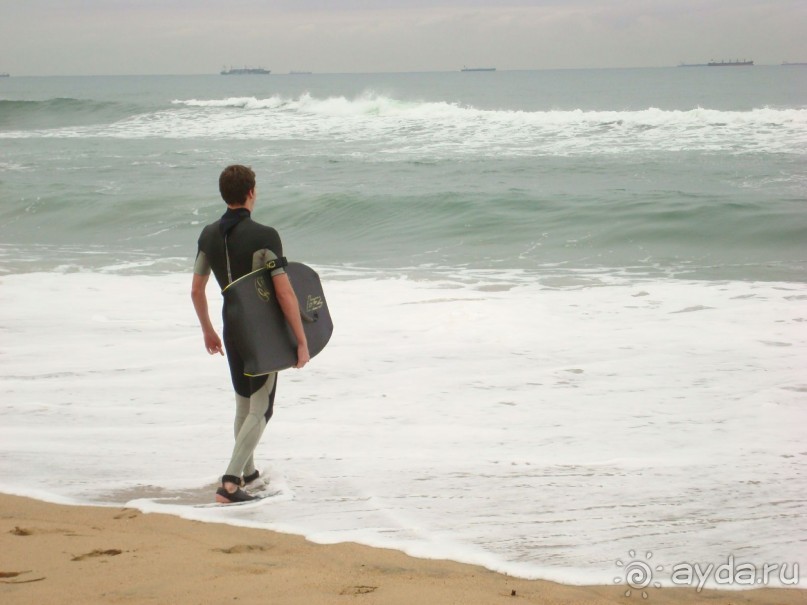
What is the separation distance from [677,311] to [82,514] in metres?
6.15

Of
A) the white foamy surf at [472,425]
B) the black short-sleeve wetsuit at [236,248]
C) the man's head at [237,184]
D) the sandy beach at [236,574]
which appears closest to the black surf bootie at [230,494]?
the white foamy surf at [472,425]

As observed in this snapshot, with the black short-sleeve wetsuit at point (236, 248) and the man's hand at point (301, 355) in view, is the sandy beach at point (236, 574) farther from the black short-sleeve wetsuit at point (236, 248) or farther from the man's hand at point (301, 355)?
the black short-sleeve wetsuit at point (236, 248)

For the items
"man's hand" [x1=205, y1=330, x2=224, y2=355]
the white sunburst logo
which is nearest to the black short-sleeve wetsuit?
"man's hand" [x1=205, y1=330, x2=224, y2=355]

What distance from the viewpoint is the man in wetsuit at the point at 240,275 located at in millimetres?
4199

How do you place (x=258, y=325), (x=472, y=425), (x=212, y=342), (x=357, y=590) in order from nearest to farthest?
(x=357, y=590)
(x=258, y=325)
(x=212, y=342)
(x=472, y=425)

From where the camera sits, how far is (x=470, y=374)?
263 inches

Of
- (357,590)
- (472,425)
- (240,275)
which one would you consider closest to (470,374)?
(472,425)

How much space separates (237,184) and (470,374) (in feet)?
9.74

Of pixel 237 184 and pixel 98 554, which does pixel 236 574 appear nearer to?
pixel 98 554

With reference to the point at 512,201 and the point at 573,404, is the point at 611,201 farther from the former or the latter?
the point at 573,404

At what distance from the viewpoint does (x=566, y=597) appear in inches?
133

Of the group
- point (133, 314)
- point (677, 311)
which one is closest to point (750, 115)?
point (677, 311)

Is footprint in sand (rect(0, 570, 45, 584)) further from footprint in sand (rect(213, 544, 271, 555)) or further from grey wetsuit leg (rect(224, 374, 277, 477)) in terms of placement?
grey wetsuit leg (rect(224, 374, 277, 477))

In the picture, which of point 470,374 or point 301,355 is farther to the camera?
point 470,374
